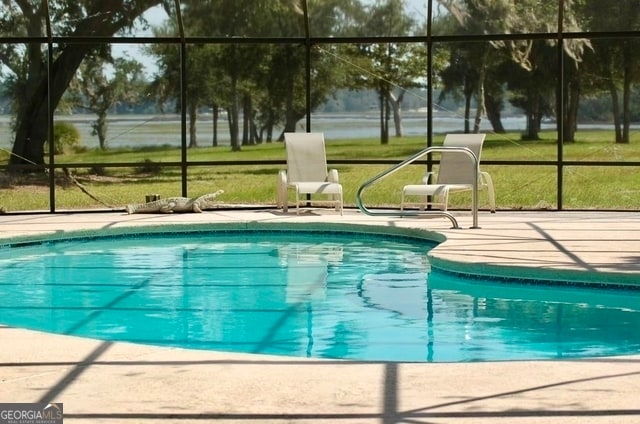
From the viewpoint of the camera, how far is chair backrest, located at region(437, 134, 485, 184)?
11554mm

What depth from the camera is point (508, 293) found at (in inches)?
302

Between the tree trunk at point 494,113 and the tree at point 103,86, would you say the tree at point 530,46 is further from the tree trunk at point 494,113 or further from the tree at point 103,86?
the tree at point 103,86

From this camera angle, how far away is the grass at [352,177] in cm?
1565

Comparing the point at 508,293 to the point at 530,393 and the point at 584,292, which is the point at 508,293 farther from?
the point at 530,393

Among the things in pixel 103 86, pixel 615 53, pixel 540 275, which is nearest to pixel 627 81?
pixel 615 53

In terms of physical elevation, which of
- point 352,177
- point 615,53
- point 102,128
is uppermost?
point 615,53

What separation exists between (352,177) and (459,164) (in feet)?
22.3

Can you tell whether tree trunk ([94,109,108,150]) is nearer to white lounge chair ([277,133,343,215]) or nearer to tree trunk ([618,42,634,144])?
white lounge chair ([277,133,343,215])

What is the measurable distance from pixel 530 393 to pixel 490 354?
1.72 m

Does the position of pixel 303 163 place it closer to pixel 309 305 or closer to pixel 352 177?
pixel 309 305

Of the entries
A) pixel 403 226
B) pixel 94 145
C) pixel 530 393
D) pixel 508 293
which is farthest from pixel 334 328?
pixel 94 145
